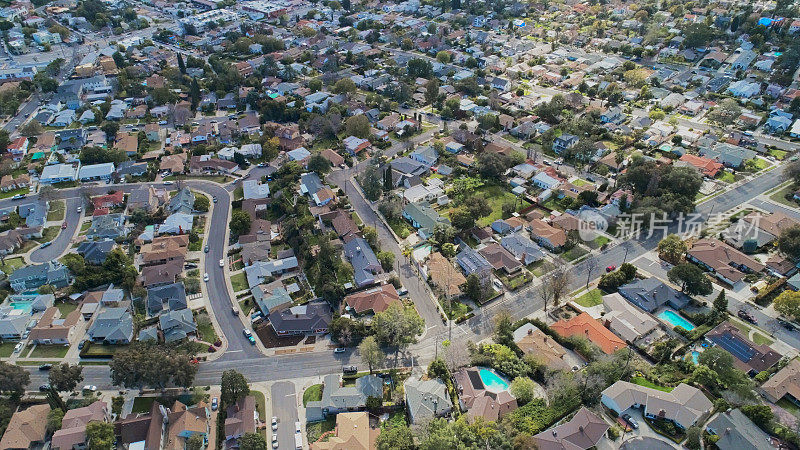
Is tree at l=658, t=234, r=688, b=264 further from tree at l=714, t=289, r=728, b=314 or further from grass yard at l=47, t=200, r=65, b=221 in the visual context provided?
grass yard at l=47, t=200, r=65, b=221

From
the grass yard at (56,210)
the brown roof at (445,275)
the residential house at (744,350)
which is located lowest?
the grass yard at (56,210)

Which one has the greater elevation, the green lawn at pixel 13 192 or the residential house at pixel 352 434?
the residential house at pixel 352 434

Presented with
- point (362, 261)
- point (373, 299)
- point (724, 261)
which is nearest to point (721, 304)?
point (724, 261)

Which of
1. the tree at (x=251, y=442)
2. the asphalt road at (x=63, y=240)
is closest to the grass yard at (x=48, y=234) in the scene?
the asphalt road at (x=63, y=240)

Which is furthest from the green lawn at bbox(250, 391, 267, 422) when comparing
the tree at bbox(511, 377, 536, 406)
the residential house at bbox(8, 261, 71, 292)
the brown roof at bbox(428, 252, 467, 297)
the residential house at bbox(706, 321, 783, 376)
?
the residential house at bbox(706, 321, 783, 376)

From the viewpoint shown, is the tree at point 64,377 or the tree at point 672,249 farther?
the tree at point 672,249

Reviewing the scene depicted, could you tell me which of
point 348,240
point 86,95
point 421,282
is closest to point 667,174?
point 421,282

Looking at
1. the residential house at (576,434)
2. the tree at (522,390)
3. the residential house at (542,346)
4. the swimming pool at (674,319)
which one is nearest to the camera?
the residential house at (576,434)

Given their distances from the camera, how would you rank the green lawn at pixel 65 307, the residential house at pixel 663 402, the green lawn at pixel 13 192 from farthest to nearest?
the green lawn at pixel 13 192 < the green lawn at pixel 65 307 < the residential house at pixel 663 402

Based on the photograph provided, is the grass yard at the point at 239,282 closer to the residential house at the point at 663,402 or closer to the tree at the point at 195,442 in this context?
the tree at the point at 195,442
